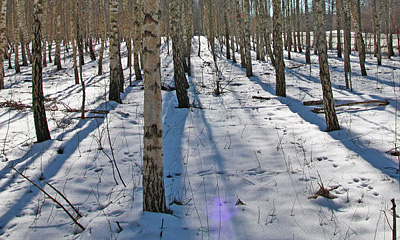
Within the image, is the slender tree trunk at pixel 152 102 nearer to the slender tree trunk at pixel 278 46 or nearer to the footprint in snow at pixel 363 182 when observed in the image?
the footprint in snow at pixel 363 182

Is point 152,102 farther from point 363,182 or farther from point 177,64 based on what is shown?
point 177,64

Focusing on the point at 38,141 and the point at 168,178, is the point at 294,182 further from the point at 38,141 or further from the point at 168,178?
the point at 38,141

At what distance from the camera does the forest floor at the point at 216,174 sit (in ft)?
9.51

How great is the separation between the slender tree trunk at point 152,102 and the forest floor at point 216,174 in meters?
0.44

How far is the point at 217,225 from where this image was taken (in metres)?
2.95

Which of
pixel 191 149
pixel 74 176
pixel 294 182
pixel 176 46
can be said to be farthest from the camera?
pixel 176 46

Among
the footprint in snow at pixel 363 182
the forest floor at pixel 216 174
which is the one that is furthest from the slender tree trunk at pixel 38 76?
the footprint in snow at pixel 363 182

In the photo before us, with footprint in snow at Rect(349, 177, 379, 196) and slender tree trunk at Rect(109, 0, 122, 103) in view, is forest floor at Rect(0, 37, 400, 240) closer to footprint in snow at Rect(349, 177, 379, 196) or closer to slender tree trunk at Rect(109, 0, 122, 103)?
footprint in snow at Rect(349, 177, 379, 196)

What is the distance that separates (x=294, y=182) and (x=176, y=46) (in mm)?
5737

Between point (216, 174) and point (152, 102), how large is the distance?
1.88m

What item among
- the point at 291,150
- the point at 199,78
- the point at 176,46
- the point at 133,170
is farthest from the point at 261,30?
the point at 133,170

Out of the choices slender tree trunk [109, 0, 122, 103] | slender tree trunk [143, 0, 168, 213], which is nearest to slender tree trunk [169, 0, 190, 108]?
slender tree trunk [109, 0, 122, 103]

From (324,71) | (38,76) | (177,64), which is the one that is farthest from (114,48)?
(324,71)

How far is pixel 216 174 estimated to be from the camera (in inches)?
166
